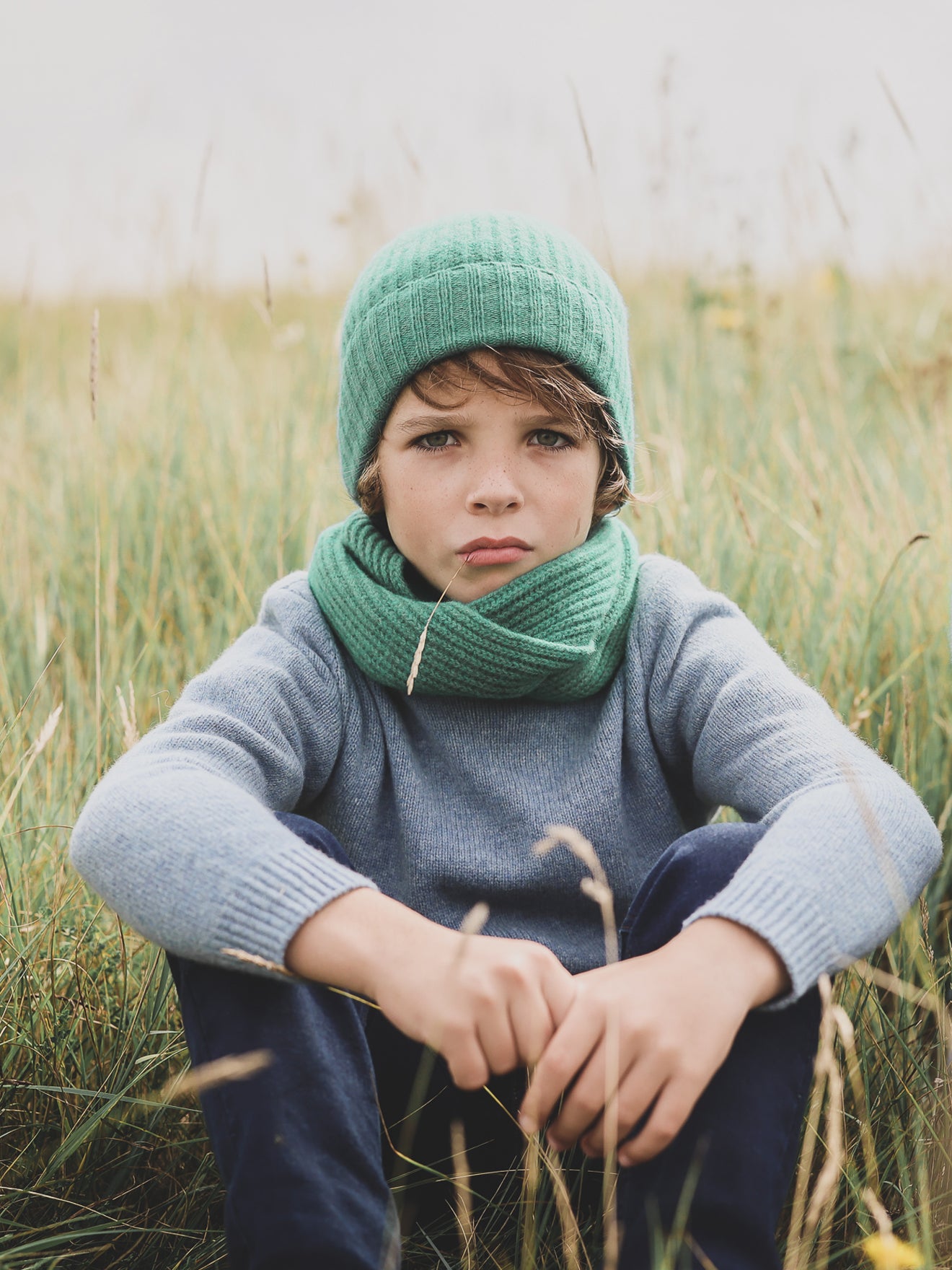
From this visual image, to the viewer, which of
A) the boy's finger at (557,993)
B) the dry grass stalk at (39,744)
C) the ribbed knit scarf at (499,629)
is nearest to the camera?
the boy's finger at (557,993)

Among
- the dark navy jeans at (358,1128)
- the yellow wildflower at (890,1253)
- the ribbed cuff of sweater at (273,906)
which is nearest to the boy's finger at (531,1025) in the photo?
the dark navy jeans at (358,1128)

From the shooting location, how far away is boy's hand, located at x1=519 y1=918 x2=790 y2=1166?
1.15 m

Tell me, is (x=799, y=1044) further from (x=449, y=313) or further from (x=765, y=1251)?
(x=449, y=313)

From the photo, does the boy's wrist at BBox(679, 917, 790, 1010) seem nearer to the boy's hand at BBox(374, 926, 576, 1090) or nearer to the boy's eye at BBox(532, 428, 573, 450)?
the boy's hand at BBox(374, 926, 576, 1090)

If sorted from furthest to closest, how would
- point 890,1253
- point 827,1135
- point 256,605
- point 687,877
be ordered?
point 256,605 < point 827,1135 < point 687,877 < point 890,1253

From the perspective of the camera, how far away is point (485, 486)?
5.08 ft

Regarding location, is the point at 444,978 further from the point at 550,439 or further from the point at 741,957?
the point at 550,439

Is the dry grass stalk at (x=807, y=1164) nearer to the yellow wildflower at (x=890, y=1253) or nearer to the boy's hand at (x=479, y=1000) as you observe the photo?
the yellow wildflower at (x=890, y=1253)

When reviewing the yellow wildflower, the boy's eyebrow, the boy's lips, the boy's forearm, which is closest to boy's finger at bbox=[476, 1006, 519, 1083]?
the boy's forearm

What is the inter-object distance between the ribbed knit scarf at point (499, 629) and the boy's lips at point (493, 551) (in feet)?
0.11

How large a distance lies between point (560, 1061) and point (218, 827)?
0.43 meters

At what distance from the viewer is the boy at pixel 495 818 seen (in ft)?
3.85

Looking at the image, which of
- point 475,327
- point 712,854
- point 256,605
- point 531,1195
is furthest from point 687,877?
point 256,605

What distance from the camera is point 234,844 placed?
125 cm
